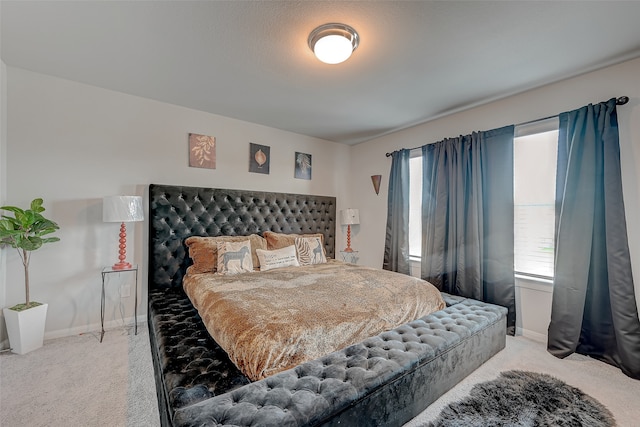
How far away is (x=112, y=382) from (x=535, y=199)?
163 inches

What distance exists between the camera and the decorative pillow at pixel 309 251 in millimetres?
3490

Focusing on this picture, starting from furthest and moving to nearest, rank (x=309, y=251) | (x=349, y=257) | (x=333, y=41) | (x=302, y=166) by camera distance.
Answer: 1. (x=349, y=257)
2. (x=302, y=166)
3. (x=309, y=251)
4. (x=333, y=41)

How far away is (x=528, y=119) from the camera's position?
2809mm

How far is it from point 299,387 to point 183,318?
1330mm

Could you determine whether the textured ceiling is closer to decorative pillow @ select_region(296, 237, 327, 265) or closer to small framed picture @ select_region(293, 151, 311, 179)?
small framed picture @ select_region(293, 151, 311, 179)

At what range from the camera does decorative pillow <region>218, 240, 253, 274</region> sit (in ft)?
9.37

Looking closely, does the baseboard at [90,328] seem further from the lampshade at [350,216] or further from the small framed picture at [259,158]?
the lampshade at [350,216]

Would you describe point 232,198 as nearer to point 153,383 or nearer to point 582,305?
point 153,383

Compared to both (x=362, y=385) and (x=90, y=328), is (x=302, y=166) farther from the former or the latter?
(x=362, y=385)

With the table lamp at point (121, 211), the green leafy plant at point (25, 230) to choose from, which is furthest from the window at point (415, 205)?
the green leafy plant at point (25, 230)

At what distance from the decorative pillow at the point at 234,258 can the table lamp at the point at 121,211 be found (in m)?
0.87

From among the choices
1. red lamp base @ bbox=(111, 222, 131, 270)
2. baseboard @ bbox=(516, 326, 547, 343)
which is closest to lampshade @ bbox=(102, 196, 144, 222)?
red lamp base @ bbox=(111, 222, 131, 270)

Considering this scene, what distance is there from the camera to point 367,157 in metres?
4.74

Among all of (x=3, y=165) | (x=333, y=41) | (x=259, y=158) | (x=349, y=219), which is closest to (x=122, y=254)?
(x=3, y=165)
